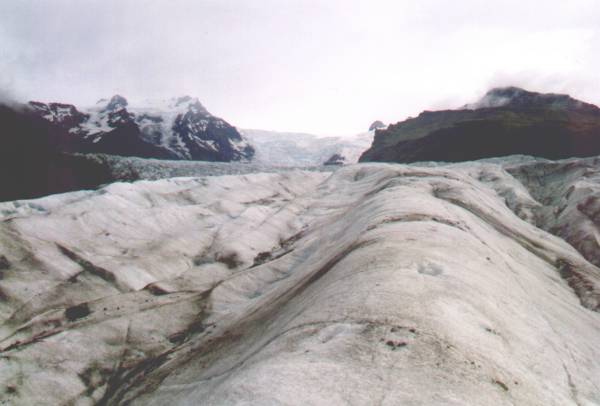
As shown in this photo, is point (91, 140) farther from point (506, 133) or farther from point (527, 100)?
point (527, 100)

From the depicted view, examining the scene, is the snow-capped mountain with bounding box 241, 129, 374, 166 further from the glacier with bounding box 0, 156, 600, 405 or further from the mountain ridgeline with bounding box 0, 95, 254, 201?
the glacier with bounding box 0, 156, 600, 405

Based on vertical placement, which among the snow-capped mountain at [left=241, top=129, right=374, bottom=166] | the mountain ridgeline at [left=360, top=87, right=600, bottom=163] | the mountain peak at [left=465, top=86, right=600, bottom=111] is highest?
the mountain peak at [left=465, top=86, right=600, bottom=111]

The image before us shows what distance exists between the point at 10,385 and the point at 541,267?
1321 cm

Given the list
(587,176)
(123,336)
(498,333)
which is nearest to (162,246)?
(123,336)

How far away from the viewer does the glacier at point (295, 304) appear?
4941 mm

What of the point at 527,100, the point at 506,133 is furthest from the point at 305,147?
the point at 506,133

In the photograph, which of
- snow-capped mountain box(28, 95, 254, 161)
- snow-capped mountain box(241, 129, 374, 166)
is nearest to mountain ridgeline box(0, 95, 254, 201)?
snow-capped mountain box(28, 95, 254, 161)

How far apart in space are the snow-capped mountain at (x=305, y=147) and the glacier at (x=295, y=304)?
101 meters

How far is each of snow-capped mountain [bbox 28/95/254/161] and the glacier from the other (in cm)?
8717

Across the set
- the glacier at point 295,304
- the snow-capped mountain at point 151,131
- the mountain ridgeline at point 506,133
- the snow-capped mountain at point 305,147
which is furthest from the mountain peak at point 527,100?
the snow-capped mountain at point 151,131

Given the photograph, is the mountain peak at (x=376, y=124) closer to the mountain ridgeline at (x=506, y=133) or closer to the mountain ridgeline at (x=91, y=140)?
the mountain ridgeline at (x=91, y=140)

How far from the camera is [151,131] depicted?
12025 cm

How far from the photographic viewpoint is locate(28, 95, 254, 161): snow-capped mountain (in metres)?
104

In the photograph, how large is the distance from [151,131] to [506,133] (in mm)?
88725
